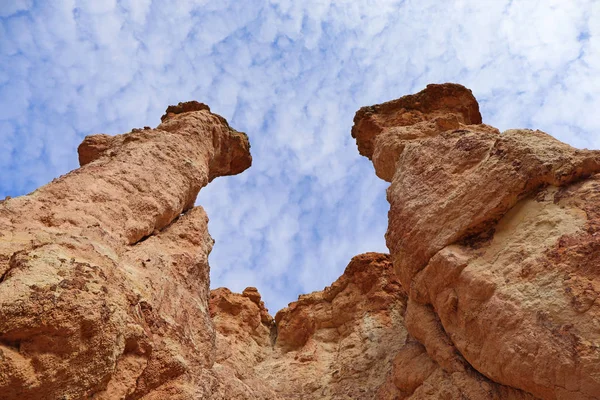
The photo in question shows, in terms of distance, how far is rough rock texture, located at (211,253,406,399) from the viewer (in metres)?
10.7

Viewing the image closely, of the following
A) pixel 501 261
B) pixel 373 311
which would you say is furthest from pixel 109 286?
pixel 373 311

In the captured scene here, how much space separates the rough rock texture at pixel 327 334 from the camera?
10.7 m

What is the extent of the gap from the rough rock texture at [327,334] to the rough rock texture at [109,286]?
3275 millimetres

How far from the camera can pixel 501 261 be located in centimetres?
687

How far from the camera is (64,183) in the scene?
746 cm

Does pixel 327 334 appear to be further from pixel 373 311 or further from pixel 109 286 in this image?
pixel 109 286

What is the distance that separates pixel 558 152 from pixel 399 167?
3.60 meters

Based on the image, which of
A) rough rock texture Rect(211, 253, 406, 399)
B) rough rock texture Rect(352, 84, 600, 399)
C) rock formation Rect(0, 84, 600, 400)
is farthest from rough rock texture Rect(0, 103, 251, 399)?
rough rock texture Rect(352, 84, 600, 399)

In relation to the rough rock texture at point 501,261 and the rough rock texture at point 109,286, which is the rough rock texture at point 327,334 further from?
the rough rock texture at point 109,286

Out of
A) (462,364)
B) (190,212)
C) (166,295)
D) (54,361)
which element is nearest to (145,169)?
(190,212)

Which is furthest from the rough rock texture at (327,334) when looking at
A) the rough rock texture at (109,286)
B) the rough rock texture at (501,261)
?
the rough rock texture at (109,286)

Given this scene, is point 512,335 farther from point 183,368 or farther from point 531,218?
point 183,368

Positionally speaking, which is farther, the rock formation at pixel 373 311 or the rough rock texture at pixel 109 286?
the rock formation at pixel 373 311

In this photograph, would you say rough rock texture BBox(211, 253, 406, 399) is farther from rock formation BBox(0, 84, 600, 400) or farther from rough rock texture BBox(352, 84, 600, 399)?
rough rock texture BBox(352, 84, 600, 399)
